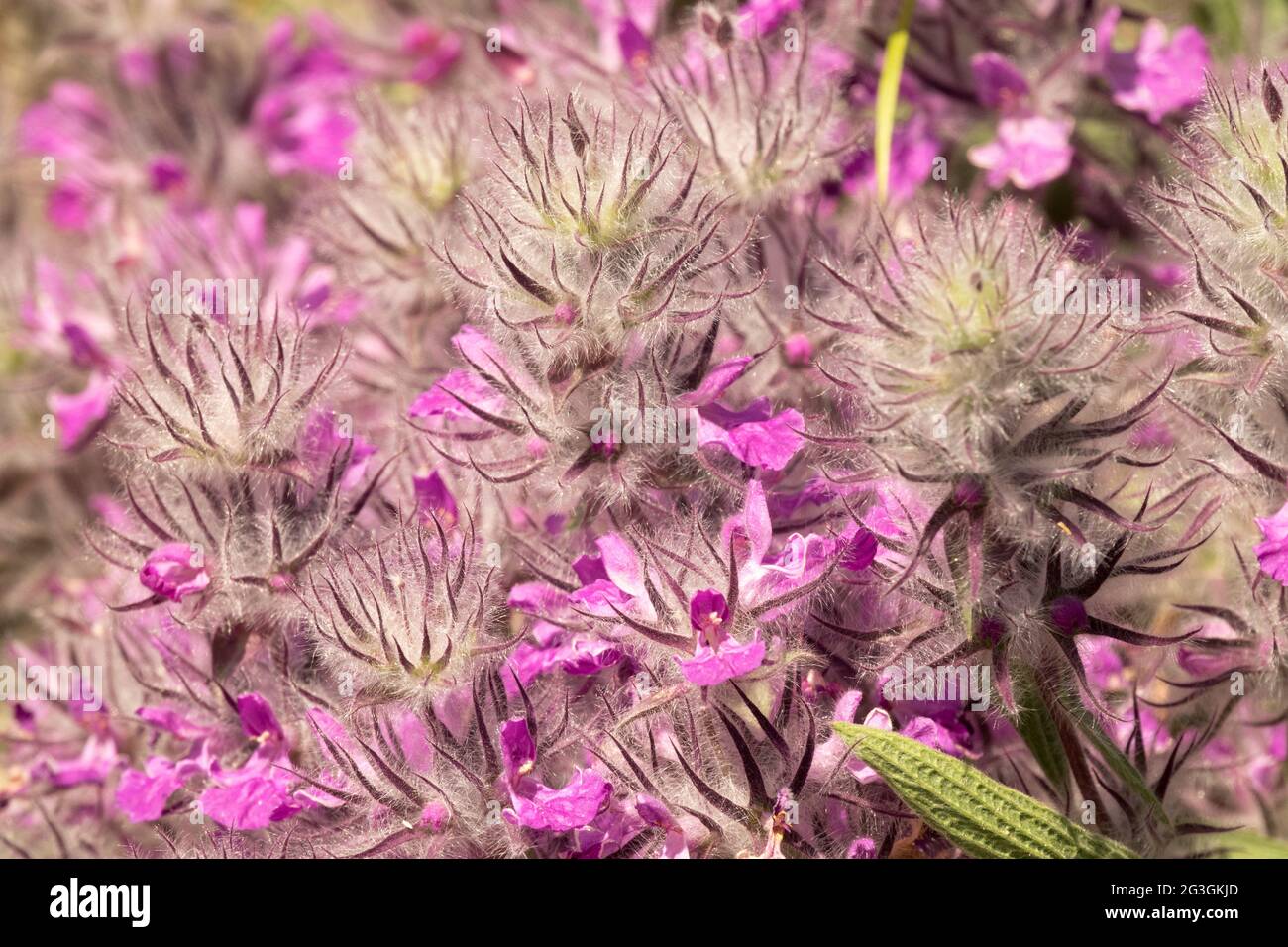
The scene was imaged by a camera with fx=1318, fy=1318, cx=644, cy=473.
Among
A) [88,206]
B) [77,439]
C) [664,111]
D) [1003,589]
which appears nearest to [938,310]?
[1003,589]

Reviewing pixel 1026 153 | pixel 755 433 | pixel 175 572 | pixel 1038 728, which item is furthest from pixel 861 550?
pixel 1026 153

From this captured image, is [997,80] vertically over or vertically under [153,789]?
over

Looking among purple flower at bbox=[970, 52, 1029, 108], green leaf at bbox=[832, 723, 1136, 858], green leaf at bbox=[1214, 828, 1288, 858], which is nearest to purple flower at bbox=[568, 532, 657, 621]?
green leaf at bbox=[832, 723, 1136, 858]

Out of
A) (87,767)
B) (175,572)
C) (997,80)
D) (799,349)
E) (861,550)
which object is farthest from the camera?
(997,80)

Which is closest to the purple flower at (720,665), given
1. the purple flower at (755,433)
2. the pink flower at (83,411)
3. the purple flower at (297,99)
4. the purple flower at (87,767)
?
the purple flower at (755,433)

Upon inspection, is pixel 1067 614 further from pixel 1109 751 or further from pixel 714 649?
pixel 714 649

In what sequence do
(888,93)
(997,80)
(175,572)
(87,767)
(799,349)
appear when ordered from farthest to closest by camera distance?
(997,80)
(888,93)
(87,767)
(799,349)
(175,572)

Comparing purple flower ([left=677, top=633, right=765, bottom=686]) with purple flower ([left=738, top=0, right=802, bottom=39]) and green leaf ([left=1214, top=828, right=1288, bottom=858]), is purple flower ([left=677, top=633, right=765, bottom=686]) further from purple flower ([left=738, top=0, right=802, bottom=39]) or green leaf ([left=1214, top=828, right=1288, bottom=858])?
purple flower ([left=738, top=0, right=802, bottom=39])
